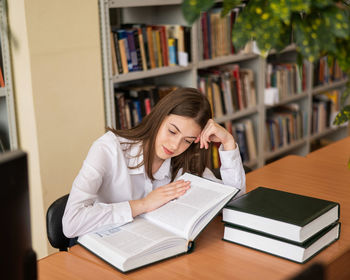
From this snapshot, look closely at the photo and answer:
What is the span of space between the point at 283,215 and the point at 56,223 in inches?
29.7

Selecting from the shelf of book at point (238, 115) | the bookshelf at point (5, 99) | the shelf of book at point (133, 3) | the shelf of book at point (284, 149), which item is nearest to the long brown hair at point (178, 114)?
the bookshelf at point (5, 99)

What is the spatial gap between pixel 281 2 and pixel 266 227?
77 cm

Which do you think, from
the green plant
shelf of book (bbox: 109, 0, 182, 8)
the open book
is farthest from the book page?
shelf of book (bbox: 109, 0, 182, 8)

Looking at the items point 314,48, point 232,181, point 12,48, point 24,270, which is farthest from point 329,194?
point 12,48

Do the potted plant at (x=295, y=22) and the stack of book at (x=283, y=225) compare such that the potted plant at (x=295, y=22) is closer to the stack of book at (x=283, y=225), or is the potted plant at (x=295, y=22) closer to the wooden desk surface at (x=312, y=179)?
the stack of book at (x=283, y=225)

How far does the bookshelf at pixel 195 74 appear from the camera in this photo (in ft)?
8.59

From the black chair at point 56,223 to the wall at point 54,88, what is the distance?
2.46 feet

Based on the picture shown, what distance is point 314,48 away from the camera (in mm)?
860

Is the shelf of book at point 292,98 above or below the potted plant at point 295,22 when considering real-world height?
below

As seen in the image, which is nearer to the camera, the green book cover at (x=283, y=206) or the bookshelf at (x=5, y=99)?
the green book cover at (x=283, y=206)

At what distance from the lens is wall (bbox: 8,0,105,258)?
89.6 inches

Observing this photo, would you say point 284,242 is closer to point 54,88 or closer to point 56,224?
point 56,224

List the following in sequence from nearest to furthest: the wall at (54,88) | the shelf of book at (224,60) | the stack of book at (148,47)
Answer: the wall at (54,88) < the stack of book at (148,47) < the shelf of book at (224,60)

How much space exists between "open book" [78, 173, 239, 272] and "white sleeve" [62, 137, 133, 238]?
30 millimetres
